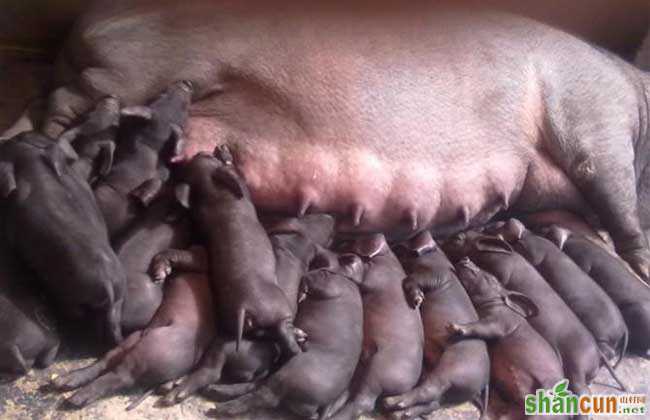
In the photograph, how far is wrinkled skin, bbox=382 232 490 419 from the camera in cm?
211

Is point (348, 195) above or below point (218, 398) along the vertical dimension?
above

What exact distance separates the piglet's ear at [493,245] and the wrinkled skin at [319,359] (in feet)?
1.93

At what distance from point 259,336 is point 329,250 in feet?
1.83

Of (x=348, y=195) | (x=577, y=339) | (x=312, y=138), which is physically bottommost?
(x=577, y=339)

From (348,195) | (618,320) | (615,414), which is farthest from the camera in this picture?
(348,195)

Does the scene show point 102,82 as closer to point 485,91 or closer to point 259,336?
point 259,336

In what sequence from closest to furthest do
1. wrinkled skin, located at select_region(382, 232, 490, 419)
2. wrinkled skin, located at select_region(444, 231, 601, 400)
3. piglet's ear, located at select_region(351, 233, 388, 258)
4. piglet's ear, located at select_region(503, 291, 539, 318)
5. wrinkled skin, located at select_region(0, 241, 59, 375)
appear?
wrinkled skin, located at select_region(0, 241, 59, 375) < wrinkled skin, located at select_region(382, 232, 490, 419) < wrinkled skin, located at select_region(444, 231, 601, 400) < piglet's ear, located at select_region(503, 291, 539, 318) < piglet's ear, located at select_region(351, 233, 388, 258)

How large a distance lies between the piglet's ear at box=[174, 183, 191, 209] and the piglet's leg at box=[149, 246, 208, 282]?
6.8 inches

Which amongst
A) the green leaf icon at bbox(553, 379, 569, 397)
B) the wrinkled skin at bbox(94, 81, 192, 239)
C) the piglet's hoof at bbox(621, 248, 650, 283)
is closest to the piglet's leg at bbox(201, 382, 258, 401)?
the wrinkled skin at bbox(94, 81, 192, 239)

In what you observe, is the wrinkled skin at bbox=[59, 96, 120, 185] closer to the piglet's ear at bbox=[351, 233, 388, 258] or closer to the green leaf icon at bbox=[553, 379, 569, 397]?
the piglet's ear at bbox=[351, 233, 388, 258]

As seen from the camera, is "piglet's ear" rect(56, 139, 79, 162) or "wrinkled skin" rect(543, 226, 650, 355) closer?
"piglet's ear" rect(56, 139, 79, 162)

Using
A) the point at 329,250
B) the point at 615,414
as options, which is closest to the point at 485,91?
the point at 329,250

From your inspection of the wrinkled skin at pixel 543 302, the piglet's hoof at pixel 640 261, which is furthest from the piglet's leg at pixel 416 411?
the piglet's hoof at pixel 640 261

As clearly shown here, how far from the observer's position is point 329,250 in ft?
8.32
